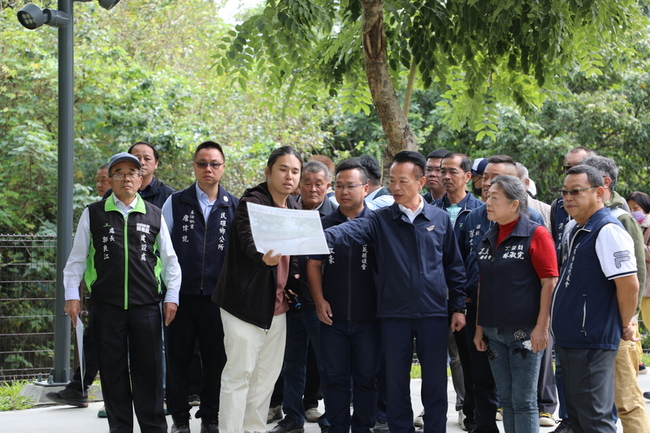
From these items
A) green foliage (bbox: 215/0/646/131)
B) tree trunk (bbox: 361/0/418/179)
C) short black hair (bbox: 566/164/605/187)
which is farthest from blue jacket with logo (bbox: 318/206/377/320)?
green foliage (bbox: 215/0/646/131)

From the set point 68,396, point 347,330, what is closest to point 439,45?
point 347,330

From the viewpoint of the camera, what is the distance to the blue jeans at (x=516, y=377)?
15.4ft

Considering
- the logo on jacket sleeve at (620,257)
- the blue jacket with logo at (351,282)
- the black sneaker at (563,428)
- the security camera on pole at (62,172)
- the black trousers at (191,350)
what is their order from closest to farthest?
the logo on jacket sleeve at (620,257) < the blue jacket with logo at (351,282) < the black sneaker at (563,428) < the black trousers at (191,350) < the security camera on pole at (62,172)

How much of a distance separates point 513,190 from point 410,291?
1.00 metres

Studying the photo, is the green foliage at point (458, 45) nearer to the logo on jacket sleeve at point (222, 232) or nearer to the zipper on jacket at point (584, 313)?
the logo on jacket sleeve at point (222, 232)

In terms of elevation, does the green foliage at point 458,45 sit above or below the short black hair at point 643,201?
above

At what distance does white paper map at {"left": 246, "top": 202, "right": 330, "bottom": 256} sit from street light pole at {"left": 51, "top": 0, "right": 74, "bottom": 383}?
3.08 metres

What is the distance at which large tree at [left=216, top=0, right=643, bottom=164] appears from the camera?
6.65 meters

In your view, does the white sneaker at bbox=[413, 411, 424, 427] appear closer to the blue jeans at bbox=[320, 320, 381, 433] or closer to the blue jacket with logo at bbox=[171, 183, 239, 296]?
the blue jeans at bbox=[320, 320, 381, 433]

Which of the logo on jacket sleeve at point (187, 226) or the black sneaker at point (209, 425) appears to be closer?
the black sneaker at point (209, 425)

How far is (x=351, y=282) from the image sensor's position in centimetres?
524

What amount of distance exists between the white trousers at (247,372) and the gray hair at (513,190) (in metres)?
1.83

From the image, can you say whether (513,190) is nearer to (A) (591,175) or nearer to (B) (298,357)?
(A) (591,175)

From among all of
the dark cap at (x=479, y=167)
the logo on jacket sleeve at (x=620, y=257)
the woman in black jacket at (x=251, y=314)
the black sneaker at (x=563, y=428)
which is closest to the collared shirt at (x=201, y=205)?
the woman in black jacket at (x=251, y=314)
